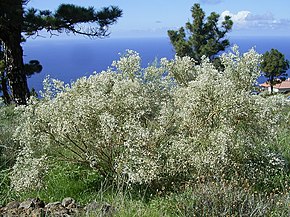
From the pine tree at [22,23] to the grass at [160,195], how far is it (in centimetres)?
351

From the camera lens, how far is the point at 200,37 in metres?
30.1

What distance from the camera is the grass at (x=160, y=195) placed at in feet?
10.0

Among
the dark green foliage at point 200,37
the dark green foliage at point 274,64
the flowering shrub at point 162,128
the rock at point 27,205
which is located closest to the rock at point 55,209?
the rock at point 27,205

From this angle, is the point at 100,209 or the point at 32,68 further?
the point at 32,68

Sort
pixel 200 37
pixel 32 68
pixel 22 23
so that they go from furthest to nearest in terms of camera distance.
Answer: pixel 200 37 < pixel 32 68 < pixel 22 23

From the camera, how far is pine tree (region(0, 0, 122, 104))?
316 inches

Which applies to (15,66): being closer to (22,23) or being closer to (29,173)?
(22,23)

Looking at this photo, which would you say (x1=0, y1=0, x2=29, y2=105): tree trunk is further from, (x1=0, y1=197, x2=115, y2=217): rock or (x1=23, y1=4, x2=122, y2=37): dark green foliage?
(x1=0, y1=197, x2=115, y2=217): rock

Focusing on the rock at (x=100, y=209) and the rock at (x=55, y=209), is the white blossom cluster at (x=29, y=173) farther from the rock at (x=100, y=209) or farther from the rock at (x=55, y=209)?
the rock at (x=100, y=209)

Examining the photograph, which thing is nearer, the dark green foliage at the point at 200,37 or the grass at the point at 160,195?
the grass at the point at 160,195

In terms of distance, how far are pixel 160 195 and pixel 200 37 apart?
27.3m

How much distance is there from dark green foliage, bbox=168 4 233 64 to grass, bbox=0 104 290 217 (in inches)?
975

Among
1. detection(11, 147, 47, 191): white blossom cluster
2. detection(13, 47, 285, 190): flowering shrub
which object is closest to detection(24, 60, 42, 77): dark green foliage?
detection(13, 47, 285, 190): flowering shrub

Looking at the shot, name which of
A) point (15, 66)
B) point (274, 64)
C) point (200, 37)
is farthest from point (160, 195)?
point (274, 64)
